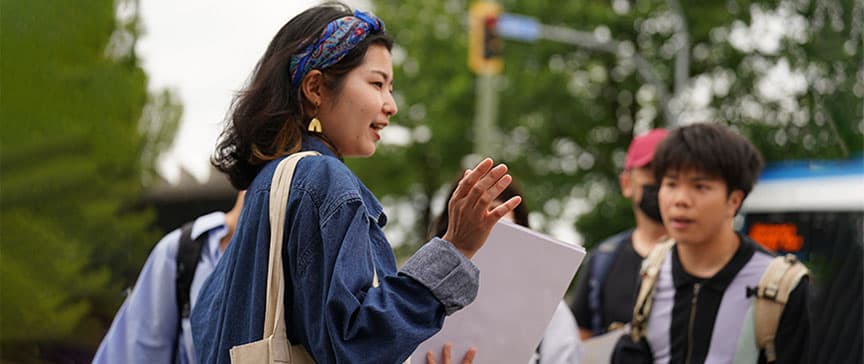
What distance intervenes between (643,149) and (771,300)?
61.4 inches

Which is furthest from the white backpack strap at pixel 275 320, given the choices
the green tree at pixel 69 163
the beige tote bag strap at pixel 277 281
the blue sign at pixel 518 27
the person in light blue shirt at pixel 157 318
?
the blue sign at pixel 518 27

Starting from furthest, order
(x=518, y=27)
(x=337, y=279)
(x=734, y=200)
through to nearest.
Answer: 1. (x=518, y=27)
2. (x=734, y=200)
3. (x=337, y=279)

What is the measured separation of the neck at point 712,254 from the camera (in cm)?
333

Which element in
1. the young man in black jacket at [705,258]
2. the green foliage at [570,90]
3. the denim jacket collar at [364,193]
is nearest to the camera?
the denim jacket collar at [364,193]

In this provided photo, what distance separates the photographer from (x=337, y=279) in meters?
1.86

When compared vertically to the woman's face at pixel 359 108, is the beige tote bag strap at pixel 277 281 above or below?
below

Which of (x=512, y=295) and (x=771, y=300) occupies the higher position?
(x=512, y=295)

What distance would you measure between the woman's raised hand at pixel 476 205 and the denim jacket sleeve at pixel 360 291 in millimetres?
42

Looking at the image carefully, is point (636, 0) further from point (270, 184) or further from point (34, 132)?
point (270, 184)

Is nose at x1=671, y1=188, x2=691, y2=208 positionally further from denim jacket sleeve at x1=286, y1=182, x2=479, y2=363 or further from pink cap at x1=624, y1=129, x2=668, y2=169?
denim jacket sleeve at x1=286, y1=182, x2=479, y2=363

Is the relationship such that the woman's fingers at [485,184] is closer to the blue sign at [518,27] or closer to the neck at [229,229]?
the neck at [229,229]

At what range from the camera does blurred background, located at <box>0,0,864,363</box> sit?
4.30 meters

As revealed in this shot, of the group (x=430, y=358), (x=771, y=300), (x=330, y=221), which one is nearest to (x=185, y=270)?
(x=430, y=358)

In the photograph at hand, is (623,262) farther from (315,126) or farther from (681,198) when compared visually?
(315,126)
